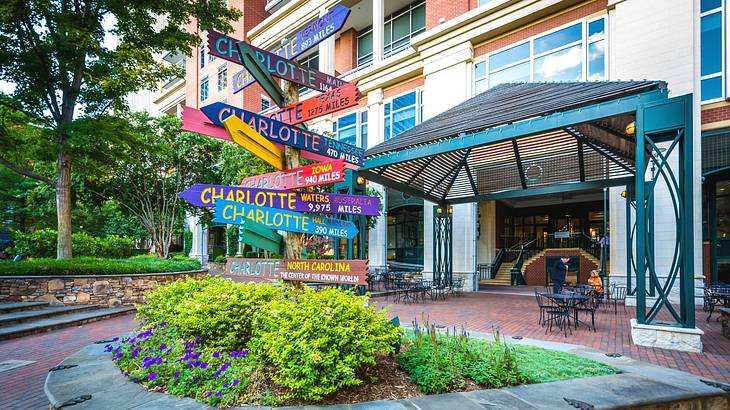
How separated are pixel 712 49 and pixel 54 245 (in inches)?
1053

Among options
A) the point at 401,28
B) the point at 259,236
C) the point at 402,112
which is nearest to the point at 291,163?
the point at 259,236

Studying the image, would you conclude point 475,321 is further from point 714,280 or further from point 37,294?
point 37,294

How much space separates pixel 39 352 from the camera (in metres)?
6.71

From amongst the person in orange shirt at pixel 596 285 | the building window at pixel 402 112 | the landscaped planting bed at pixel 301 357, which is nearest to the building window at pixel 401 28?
the building window at pixel 402 112

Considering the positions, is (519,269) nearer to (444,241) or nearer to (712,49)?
(444,241)

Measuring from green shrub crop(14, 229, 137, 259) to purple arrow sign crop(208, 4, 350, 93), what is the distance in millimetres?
17502

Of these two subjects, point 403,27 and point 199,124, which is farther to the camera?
point 403,27

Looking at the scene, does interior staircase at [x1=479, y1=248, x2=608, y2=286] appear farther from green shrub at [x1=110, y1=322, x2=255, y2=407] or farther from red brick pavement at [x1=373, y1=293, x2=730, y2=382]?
green shrub at [x1=110, y1=322, x2=255, y2=407]

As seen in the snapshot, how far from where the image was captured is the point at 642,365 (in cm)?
527

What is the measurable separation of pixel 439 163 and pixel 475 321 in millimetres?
5228

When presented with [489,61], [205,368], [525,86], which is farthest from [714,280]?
[205,368]

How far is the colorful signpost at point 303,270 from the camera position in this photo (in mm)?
4879

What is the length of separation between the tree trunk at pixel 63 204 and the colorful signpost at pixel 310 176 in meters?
9.68

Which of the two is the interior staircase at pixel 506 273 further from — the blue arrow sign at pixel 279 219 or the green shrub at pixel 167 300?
the green shrub at pixel 167 300
